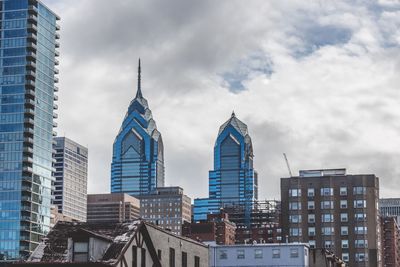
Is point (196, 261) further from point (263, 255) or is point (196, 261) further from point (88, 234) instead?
point (263, 255)

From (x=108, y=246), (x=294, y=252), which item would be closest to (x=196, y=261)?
(x=108, y=246)

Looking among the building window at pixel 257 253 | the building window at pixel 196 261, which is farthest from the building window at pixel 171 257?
the building window at pixel 257 253

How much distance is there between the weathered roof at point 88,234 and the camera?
58.9 metres

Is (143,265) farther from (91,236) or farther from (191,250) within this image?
(191,250)

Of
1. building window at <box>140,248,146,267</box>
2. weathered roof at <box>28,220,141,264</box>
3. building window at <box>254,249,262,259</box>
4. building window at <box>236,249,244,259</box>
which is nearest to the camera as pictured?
weathered roof at <box>28,220,141,264</box>

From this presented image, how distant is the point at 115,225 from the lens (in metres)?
63.6

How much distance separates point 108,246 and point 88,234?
2.40m

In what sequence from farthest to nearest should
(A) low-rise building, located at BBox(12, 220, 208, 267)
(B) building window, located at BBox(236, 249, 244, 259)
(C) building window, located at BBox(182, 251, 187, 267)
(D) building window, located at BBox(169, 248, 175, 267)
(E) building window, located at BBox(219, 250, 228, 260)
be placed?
(E) building window, located at BBox(219, 250, 228, 260) → (B) building window, located at BBox(236, 249, 244, 259) → (C) building window, located at BBox(182, 251, 187, 267) → (D) building window, located at BBox(169, 248, 175, 267) → (A) low-rise building, located at BBox(12, 220, 208, 267)

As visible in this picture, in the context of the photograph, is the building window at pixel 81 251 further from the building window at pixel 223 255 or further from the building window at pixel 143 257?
the building window at pixel 223 255

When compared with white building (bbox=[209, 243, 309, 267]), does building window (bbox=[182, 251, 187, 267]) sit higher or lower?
lower

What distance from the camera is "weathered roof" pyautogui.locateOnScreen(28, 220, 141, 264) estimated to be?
58.9 m

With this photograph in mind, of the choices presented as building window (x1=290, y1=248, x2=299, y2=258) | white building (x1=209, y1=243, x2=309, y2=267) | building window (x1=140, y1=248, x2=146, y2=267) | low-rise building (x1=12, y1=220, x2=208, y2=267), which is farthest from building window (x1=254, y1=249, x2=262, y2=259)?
building window (x1=140, y1=248, x2=146, y2=267)

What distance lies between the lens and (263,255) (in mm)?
134250

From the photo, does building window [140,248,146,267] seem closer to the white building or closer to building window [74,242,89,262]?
building window [74,242,89,262]
